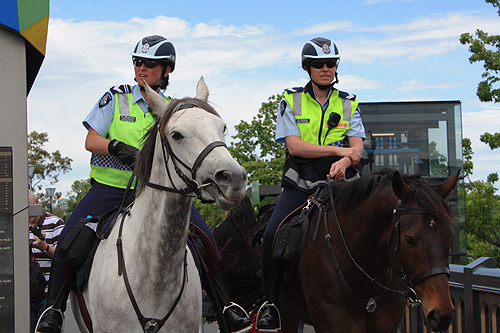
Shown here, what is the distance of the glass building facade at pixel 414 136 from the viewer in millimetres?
12891

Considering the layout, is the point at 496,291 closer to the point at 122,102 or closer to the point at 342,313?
the point at 342,313

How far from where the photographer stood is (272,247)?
19.0 ft

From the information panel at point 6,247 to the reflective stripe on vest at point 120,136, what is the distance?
207 cm

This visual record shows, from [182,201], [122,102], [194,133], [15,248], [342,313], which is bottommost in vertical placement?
[342,313]

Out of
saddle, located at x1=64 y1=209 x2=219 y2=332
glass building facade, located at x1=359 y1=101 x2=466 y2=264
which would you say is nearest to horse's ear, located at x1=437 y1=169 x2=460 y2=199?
saddle, located at x1=64 y1=209 x2=219 y2=332

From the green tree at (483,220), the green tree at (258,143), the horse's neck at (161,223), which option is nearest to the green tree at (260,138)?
the green tree at (258,143)

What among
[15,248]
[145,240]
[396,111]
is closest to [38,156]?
[396,111]

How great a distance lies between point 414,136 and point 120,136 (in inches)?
366

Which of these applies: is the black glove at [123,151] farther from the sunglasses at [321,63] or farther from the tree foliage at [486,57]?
the tree foliage at [486,57]

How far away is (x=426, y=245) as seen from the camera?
4.04 meters

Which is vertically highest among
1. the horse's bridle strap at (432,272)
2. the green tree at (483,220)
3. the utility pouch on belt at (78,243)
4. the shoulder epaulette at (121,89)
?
the shoulder epaulette at (121,89)

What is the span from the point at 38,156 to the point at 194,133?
50.6m

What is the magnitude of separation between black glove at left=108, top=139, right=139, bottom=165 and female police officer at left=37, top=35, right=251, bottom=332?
16 cm

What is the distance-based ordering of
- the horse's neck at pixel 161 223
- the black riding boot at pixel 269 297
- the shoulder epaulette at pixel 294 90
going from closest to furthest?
the horse's neck at pixel 161 223, the black riding boot at pixel 269 297, the shoulder epaulette at pixel 294 90
